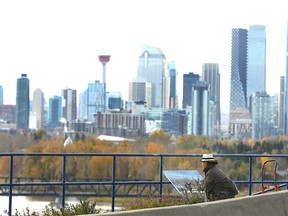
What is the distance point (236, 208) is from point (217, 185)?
227 centimetres

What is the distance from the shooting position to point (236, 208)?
11.0m

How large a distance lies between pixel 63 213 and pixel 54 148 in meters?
107

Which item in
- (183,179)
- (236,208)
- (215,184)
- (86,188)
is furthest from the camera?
(86,188)

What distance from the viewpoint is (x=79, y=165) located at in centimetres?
9681

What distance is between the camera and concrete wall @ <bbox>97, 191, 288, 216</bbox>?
34.3 feet

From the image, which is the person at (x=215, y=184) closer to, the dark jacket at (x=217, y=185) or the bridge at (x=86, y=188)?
the dark jacket at (x=217, y=185)

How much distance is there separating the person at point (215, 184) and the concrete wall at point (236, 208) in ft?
5.81

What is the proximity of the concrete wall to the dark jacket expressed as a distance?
5.81ft

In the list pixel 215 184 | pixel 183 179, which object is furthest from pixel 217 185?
pixel 183 179

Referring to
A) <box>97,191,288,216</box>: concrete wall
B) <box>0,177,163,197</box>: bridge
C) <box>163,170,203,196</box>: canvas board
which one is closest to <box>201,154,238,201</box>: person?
<box>163,170,203,196</box>: canvas board

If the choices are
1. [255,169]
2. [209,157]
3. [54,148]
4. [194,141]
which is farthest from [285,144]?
[209,157]

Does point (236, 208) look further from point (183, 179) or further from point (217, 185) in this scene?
point (183, 179)

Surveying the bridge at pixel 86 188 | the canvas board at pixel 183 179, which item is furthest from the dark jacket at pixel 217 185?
the bridge at pixel 86 188

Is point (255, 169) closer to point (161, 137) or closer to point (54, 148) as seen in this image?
point (54, 148)
